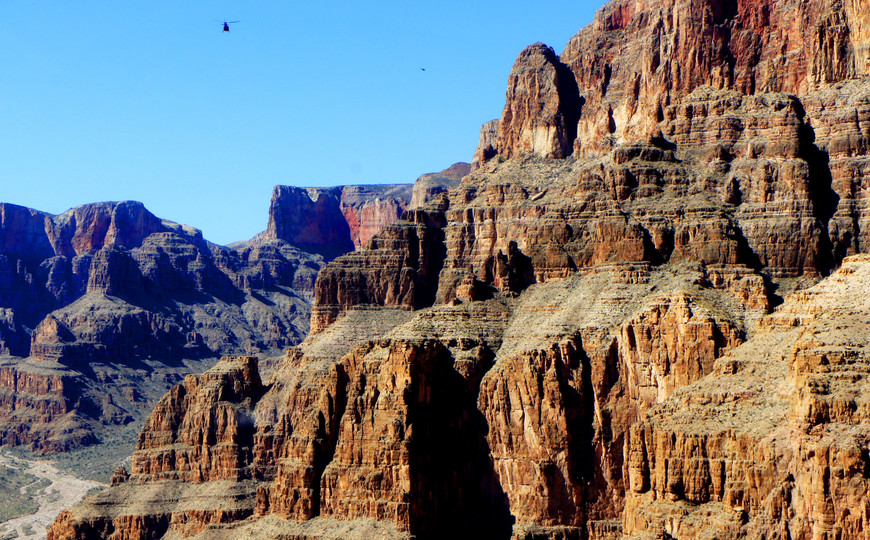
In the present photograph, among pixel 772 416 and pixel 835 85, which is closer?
pixel 772 416

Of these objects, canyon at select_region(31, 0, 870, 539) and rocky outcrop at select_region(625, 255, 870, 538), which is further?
canyon at select_region(31, 0, 870, 539)

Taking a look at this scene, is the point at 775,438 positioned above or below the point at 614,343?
below

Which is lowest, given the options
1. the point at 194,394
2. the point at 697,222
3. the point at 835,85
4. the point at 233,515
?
the point at 233,515

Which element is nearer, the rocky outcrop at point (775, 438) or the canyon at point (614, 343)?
the rocky outcrop at point (775, 438)

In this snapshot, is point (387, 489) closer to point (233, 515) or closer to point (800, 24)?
point (233, 515)

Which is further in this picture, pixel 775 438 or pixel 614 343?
pixel 614 343

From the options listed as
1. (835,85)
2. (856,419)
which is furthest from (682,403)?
(835,85)

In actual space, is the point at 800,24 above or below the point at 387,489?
above

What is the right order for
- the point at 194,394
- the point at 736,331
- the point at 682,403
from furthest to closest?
the point at 194,394 → the point at 736,331 → the point at 682,403
